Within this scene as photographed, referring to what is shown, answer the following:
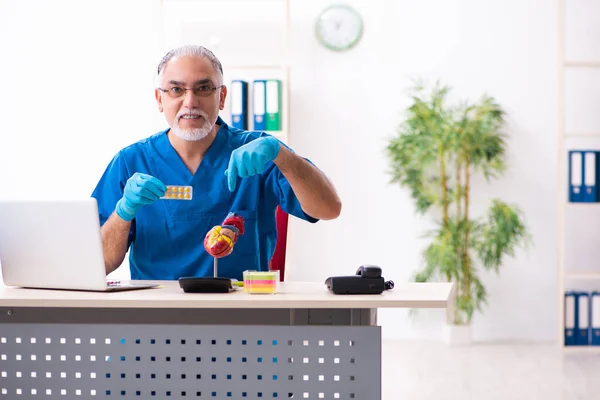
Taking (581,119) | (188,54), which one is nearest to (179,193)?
(188,54)

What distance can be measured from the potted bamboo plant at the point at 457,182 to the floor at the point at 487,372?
0.27 meters

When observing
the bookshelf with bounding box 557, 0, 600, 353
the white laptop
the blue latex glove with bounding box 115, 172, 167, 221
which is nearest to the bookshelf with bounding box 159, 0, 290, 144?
the bookshelf with bounding box 557, 0, 600, 353

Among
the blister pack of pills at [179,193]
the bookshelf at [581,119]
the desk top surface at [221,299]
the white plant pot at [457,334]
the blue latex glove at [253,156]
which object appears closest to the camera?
the desk top surface at [221,299]

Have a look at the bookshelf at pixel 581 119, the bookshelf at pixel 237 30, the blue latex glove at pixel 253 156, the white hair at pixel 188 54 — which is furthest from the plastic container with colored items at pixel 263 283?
the bookshelf at pixel 581 119

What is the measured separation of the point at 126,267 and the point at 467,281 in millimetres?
2008

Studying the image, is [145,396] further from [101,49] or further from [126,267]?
[101,49]

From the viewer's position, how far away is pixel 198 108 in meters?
2.60

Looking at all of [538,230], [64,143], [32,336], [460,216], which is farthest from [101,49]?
[32,336]

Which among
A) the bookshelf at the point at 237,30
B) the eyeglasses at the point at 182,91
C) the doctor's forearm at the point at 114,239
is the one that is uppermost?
the bookshelf at the point at 237,30

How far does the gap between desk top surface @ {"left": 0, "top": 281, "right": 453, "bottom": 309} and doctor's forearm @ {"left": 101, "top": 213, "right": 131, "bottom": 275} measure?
0.43m

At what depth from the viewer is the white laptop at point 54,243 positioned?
205cm

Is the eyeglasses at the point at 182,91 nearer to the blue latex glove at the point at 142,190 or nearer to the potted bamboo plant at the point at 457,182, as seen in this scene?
the blue latex glove at the point at 142,190

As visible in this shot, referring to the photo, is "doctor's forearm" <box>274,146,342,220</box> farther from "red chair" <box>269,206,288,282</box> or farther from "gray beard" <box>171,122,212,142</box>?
"gray beard" <box>171,122,212,142</box>

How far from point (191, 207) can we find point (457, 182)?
270 cm
